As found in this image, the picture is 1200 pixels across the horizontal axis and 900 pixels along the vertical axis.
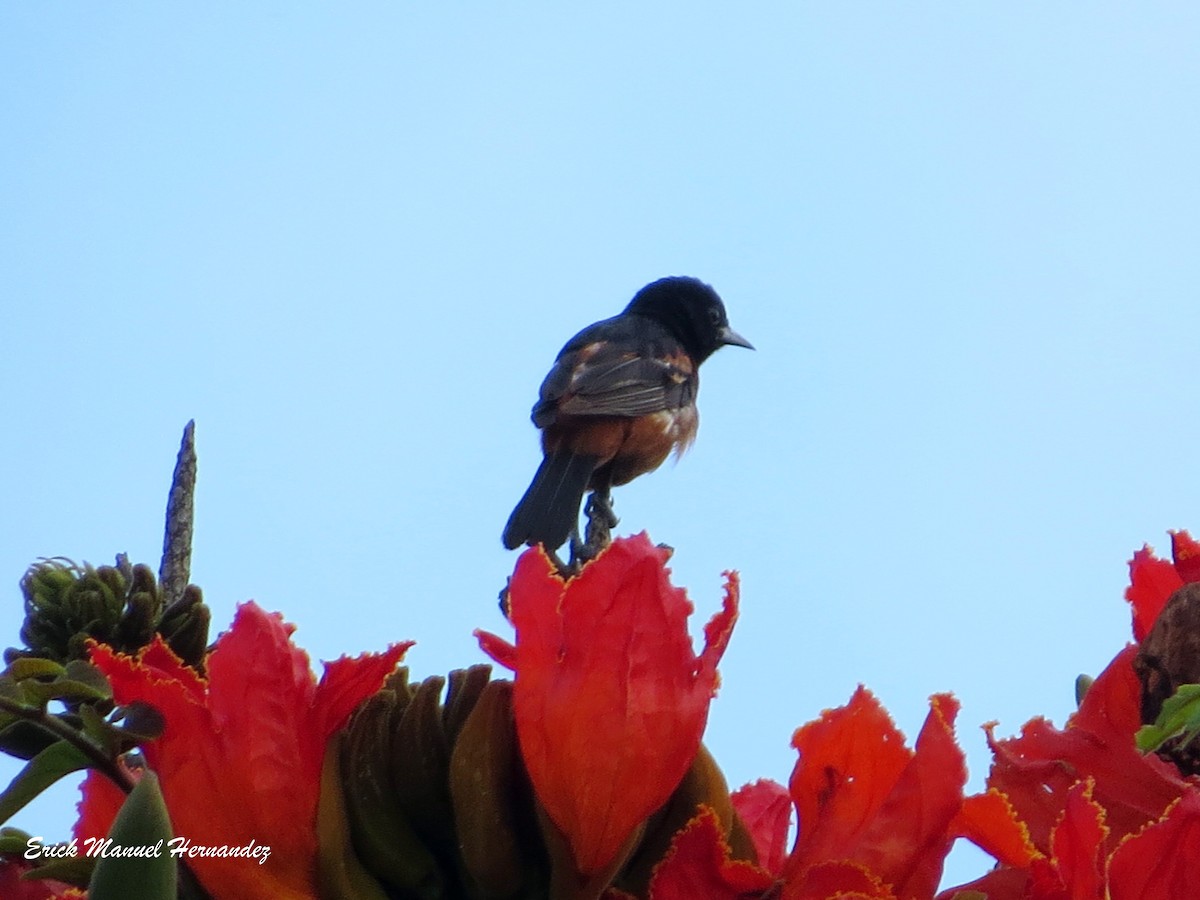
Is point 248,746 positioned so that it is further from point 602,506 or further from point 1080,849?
point 602,506

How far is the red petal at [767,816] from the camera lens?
812mm

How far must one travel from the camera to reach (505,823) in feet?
2.24

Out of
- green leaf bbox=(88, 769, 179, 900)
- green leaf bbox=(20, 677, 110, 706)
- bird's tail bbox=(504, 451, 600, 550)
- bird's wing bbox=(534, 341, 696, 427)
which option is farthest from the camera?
bird's wing bbox=(534, 341, 696, 427)

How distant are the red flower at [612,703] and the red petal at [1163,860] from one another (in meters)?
0.18

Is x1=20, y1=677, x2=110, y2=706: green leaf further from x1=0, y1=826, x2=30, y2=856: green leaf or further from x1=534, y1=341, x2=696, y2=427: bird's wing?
x1=534, y1=341, x2=696, y2=427: bird's wing

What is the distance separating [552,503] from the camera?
19.0 feet

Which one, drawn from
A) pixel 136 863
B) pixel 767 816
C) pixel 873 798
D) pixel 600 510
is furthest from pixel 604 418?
pixel 136 863

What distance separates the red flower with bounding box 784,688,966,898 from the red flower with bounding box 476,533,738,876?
9 centimetres

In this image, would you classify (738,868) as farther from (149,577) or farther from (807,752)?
(149,577)

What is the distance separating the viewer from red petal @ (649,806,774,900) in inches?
25.9

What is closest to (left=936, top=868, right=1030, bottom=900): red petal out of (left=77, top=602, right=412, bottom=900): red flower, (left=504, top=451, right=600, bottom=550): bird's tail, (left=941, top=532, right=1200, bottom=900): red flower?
(left=941, top=532, right=1200, bottom=900): red flower

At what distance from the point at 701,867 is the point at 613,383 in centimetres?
605

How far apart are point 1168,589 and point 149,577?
57 cm

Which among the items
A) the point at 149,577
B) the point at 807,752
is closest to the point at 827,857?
the point at 807,752
